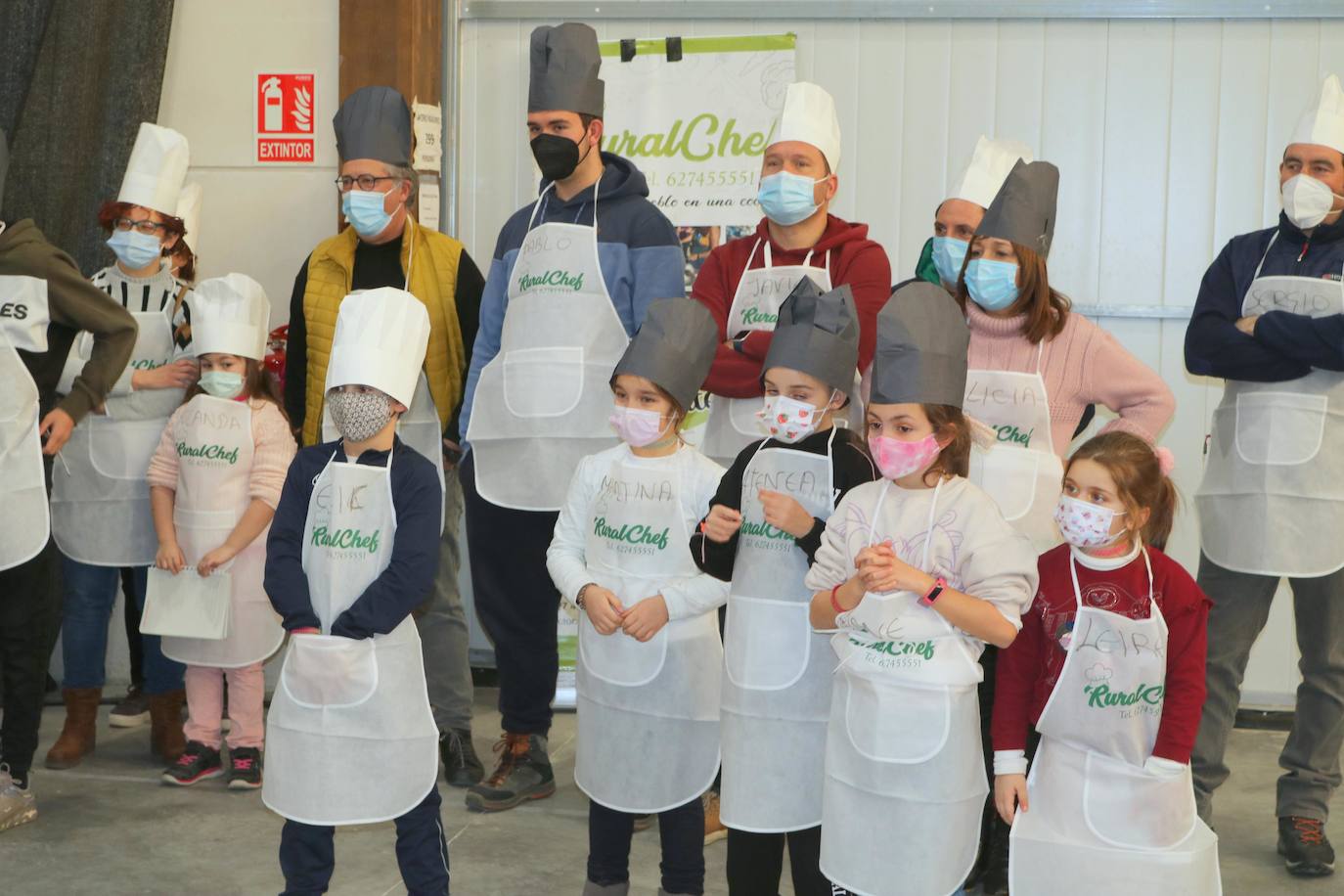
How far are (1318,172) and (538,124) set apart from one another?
5.44 ft

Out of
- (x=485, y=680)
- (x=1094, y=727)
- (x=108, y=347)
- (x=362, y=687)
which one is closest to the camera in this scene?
(x=1094, y=727)

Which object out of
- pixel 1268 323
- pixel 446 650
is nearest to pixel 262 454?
pixel 446 650

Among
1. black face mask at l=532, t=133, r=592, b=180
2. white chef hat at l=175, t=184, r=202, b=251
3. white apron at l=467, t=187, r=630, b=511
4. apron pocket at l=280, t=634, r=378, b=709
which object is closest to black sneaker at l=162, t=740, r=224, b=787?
white apron at l=467, t=187, r=630, b=511

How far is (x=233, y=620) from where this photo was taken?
3.75 m

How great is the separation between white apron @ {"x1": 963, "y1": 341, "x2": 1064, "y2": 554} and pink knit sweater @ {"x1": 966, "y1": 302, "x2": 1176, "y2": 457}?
0.02 meters

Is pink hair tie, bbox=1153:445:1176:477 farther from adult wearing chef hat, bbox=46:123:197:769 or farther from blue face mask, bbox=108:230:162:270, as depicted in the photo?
blue face mask, bbox=108:230:162:270

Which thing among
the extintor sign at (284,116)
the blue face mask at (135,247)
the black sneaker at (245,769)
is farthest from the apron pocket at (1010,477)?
the extintor sign at (284,116)

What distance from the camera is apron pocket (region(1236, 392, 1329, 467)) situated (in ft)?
10.3

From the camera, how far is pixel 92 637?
13.0 ft

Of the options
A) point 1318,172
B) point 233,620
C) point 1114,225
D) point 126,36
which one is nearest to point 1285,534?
point 1318,172

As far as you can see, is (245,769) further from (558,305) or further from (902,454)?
(902,454)

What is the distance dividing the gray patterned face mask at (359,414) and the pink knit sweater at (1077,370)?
113 cm

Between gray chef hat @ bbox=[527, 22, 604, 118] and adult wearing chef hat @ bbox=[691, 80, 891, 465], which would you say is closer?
adult wearing chef hat @ bbox=[691, 80, 891, 465]

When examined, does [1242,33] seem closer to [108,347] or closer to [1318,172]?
[1318,172]
